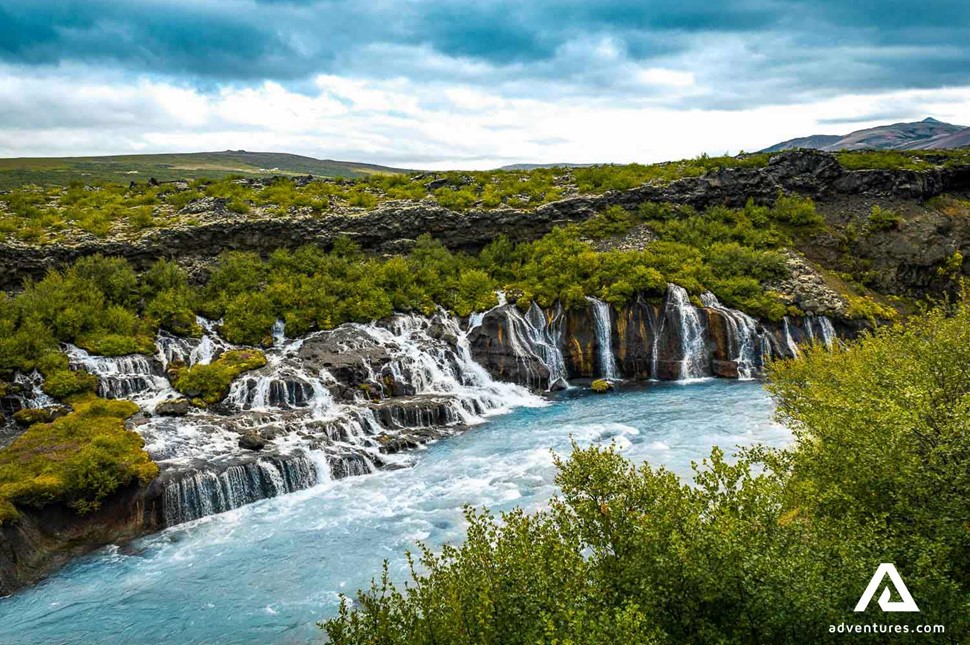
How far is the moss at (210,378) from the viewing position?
34.2 metres

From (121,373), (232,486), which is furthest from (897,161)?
(121,373)

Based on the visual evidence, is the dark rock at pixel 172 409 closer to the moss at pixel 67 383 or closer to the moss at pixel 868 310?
the moss at pixel 67 383

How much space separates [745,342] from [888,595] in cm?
3637

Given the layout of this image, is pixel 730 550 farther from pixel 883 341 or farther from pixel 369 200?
pixel 369 200

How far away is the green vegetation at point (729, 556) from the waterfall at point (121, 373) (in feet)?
93.4

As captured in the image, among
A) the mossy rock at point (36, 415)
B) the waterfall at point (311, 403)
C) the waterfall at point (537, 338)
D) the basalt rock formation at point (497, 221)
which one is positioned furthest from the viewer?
the basalt rock formation at point (497, 221)

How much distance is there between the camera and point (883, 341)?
23797 millimetres

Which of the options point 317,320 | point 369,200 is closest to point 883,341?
point 317,320

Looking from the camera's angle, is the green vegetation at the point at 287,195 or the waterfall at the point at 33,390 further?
the green vegetation at the point at 287,195

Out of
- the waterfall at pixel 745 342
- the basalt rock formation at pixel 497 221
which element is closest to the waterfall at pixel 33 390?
the basalt rock formation at pixel 497 221

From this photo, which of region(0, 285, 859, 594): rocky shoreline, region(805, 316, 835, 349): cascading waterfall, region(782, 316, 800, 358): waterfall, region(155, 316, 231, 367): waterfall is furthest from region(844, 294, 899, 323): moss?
region(155, 316, 231, 367): waterfall

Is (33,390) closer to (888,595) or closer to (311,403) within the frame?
(311,403)

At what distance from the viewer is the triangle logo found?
951 cm

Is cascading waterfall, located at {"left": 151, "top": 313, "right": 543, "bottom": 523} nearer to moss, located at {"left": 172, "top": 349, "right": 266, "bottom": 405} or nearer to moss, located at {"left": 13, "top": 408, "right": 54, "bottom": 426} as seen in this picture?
moss, located at {"left": 172, "top": 349, "right": 266, "bottom": 405}
